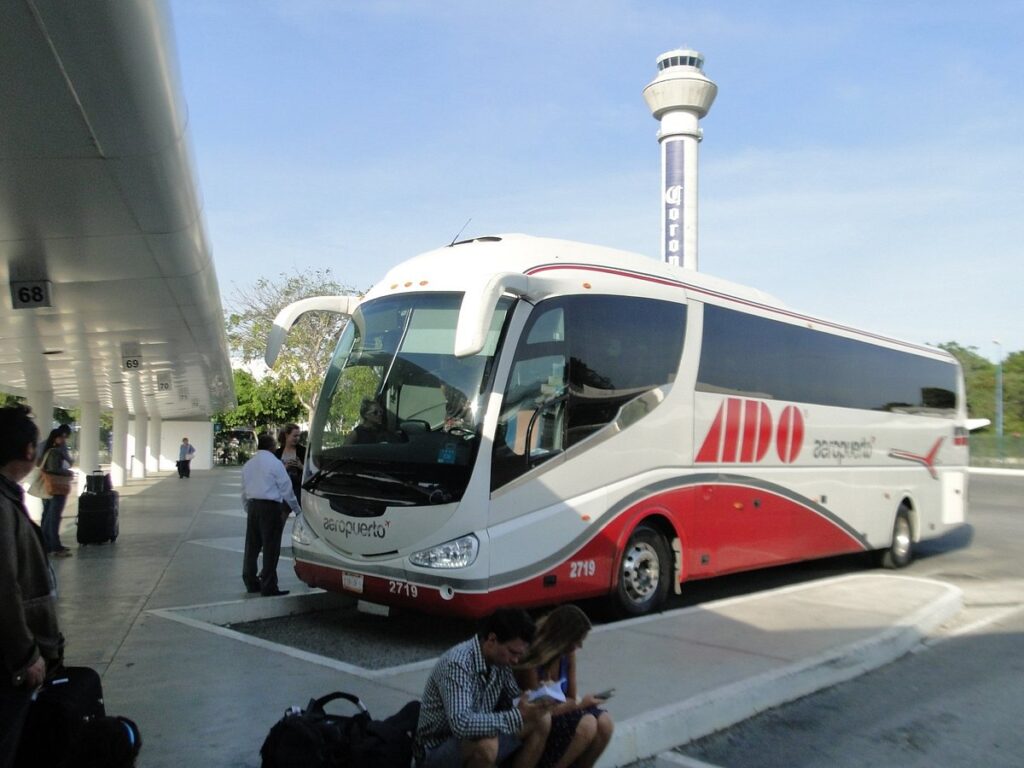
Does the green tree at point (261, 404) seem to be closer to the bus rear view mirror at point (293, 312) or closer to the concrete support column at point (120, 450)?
the concrete support column at point (120, 450)

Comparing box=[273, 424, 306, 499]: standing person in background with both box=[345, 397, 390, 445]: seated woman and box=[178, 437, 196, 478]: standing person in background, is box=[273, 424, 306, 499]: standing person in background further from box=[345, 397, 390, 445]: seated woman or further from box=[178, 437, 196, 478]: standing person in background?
box=[178, 437, 196, 478]: standing person in background

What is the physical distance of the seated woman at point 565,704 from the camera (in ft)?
13.6

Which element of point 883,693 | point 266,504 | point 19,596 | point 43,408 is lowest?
point 883,693

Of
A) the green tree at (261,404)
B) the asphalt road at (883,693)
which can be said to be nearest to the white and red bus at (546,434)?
the asphalt road at (883,693)

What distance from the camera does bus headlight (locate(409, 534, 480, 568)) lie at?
726 cm

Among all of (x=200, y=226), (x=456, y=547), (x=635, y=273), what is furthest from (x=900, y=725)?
(x=200, y=226)

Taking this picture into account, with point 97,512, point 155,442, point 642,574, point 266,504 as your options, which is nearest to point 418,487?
point 266,504

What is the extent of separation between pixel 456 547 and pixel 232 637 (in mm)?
2008

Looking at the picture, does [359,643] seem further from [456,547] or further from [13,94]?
[13,94]

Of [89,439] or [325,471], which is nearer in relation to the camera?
[325,471]

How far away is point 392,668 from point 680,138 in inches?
1873

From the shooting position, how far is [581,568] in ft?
26.5

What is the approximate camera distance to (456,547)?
7293mm

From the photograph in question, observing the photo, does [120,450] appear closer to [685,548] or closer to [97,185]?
[97,185]
